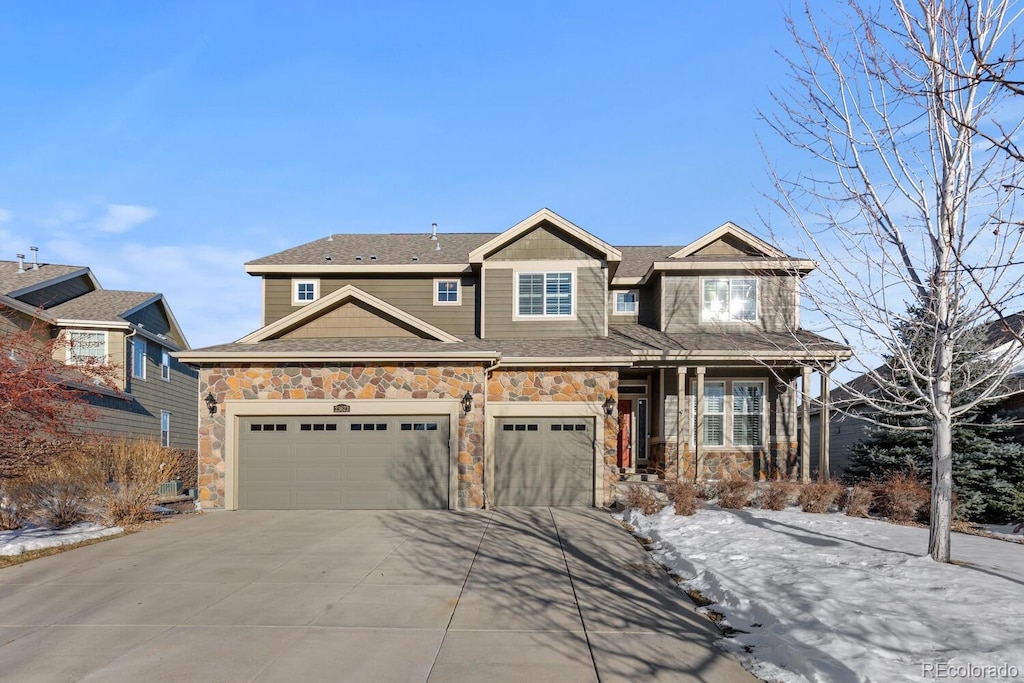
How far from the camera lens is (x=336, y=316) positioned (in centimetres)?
1625

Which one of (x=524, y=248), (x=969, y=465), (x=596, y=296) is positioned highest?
(x=524, y=248)

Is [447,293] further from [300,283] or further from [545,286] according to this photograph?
[300,283]

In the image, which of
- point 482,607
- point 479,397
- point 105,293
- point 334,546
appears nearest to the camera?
point 482,607

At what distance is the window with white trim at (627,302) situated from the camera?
777 inches

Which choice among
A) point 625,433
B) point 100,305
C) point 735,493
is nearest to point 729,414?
point 625,433

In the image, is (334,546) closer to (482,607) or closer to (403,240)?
(482,607)

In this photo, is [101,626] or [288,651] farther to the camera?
[101,626]

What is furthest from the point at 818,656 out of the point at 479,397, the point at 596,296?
the point at 596,296

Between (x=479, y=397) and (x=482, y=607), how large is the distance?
735 cm

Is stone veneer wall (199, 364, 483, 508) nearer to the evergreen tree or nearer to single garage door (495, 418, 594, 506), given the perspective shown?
single garage door (495, 418, 594, 506)

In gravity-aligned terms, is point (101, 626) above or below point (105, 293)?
below

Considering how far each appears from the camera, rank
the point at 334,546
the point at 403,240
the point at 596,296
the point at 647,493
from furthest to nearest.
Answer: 1. the point at 403,240
2. the point at 596,296
3. the point at 647,493
4. the point at 334,546

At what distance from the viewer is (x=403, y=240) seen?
21.6 metres

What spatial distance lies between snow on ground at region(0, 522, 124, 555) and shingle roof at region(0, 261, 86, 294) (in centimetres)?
1092
